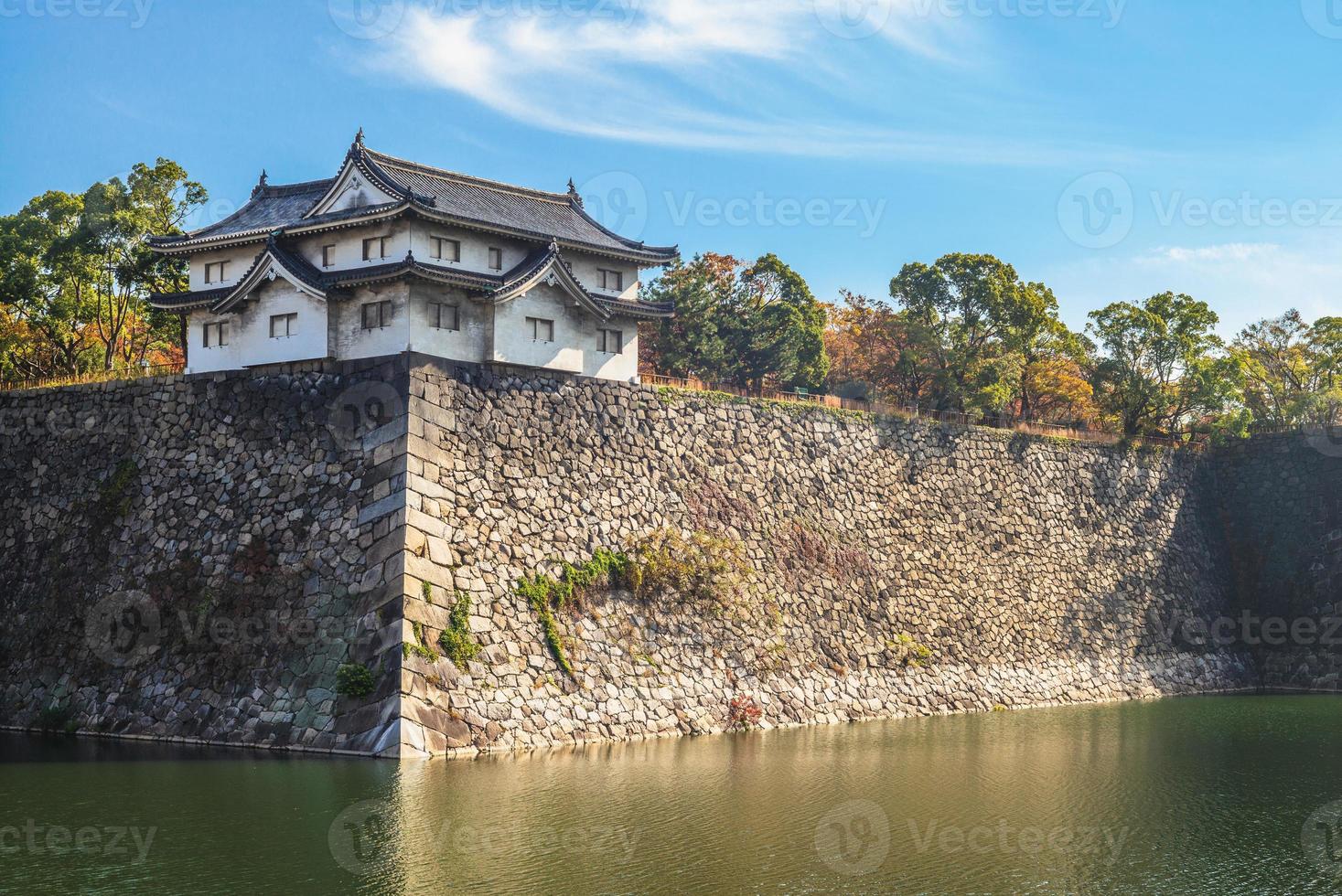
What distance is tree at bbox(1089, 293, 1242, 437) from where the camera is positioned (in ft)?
148

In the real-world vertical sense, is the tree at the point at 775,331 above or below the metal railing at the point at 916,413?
above

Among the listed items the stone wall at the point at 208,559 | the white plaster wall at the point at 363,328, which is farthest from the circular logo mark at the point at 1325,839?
the white plaster wall at the point at 363,328

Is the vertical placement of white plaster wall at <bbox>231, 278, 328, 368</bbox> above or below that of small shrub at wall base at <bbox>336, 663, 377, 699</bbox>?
above

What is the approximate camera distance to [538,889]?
54.4ft

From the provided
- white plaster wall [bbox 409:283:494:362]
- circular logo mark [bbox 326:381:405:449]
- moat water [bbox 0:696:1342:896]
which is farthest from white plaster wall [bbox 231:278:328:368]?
moat water [bbox 0:696:1342:896]

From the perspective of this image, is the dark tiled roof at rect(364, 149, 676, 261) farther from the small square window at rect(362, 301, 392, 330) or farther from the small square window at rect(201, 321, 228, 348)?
the small square window at rect(201, 321, 228, 348)

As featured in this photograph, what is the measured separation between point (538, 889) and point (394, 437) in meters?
12.8

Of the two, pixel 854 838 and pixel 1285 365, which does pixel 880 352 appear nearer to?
pixel 1285 365

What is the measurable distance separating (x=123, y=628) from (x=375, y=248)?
9.70m

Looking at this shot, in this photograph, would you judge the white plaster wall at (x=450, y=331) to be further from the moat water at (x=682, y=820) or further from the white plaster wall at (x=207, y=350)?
the moat water at (x=682, y=820)

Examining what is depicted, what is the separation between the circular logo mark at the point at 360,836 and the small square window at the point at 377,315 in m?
12.1

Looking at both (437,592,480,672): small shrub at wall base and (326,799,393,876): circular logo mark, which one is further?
(437,592,480,672): small shrub at wall base

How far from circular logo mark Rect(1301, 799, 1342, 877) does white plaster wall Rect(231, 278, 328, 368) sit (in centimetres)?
2103

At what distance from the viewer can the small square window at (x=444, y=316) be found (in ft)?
96.6
